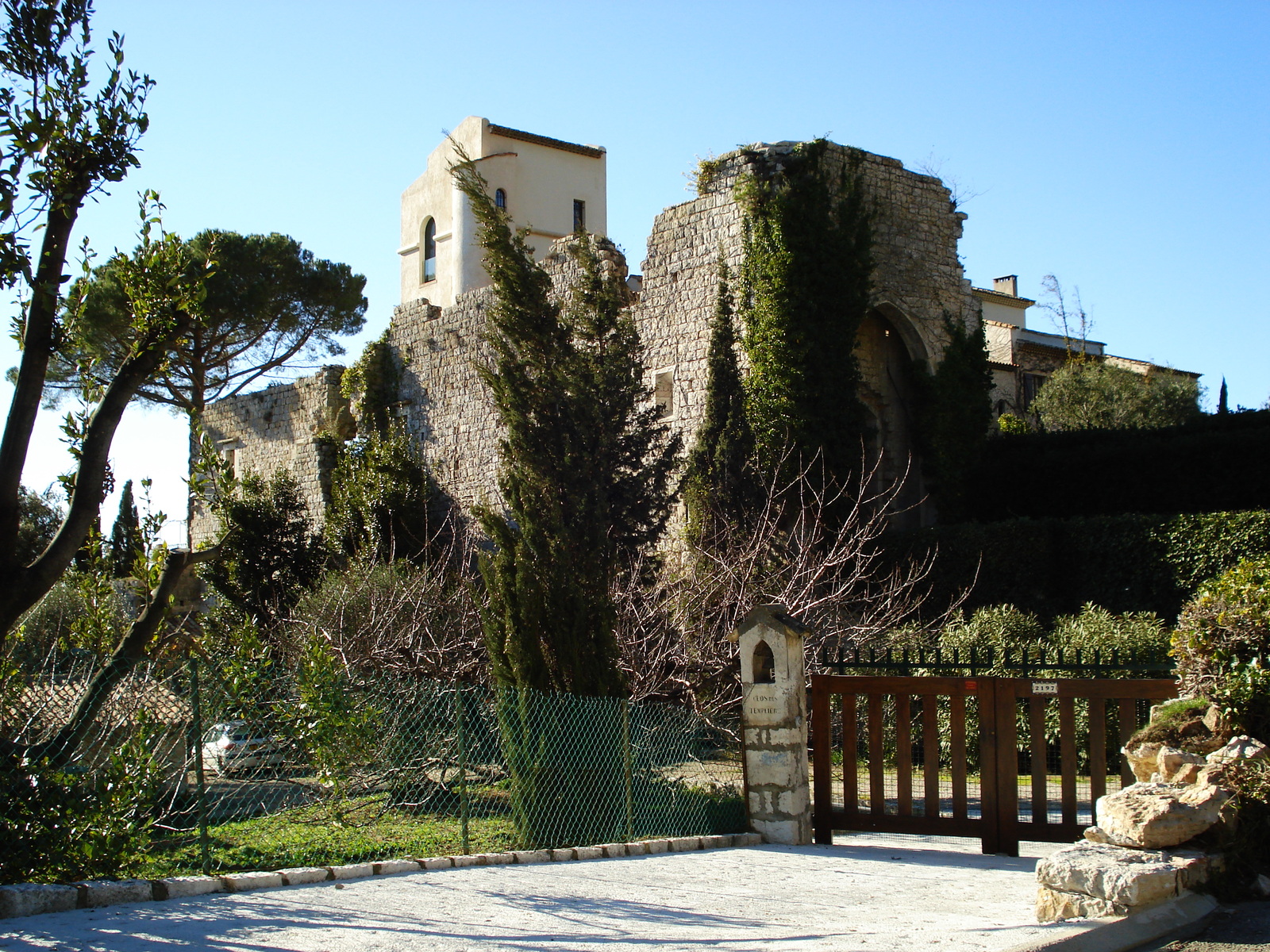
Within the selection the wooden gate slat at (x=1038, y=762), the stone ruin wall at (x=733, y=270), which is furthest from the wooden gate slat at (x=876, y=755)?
the stone ruin wall at (x=733, y=270)

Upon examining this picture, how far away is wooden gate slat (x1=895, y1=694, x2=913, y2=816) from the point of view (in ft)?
24.5

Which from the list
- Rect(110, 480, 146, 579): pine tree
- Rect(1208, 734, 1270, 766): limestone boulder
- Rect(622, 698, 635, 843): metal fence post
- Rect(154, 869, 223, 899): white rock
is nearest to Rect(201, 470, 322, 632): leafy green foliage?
Rect(110, 480, 146, 579): pine tree

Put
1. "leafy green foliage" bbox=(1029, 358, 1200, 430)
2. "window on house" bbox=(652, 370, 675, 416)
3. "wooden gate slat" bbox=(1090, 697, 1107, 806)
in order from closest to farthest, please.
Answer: "wooden gate slat" bbox=(1090, 697, 1107, 806) < "window on house" bbox=(652, 370, 675, 416) < "leafy green foliage" bbox=(1029, 358, 1200, 430)

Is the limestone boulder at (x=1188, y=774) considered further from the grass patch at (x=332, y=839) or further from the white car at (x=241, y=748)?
the white car at (x=241, y=748)

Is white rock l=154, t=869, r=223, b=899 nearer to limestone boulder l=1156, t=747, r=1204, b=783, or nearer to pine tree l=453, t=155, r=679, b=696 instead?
limestone boulder l=1156, t=747, r=1204, b=783

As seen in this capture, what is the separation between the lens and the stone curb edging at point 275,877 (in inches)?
189

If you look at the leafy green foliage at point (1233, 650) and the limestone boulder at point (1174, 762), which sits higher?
the leafy green foliage at point (1233, 650)

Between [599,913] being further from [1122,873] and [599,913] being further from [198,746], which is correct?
[1122,873]

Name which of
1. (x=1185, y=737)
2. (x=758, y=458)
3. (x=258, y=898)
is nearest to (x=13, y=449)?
(x=258, y=898)

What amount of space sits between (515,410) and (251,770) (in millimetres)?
6436

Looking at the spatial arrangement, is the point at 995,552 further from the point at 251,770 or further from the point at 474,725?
the point at 251,770

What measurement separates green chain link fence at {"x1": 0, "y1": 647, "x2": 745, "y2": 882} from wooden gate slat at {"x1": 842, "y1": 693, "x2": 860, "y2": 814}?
0.79 m

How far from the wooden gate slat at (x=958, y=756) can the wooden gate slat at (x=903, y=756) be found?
10.5 inches

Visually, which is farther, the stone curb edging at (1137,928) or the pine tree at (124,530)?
the pine tree at (124,530)
